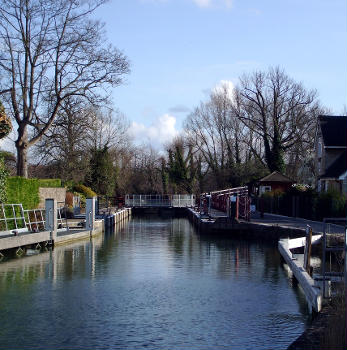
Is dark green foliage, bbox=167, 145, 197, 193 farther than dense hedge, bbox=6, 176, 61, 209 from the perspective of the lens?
Yes

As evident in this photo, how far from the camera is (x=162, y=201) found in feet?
238

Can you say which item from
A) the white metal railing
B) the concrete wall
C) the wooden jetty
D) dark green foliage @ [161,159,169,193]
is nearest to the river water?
the wooden jetty

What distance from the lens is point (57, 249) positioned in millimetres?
27172

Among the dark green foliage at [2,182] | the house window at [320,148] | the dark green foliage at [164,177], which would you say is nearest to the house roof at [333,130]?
the house window at [320,148]

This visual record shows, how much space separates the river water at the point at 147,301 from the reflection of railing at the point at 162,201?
44.8 meters

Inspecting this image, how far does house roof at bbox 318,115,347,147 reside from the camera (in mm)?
49031

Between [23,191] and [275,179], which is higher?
[275,179]

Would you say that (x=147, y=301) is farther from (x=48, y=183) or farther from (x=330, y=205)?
(x=48, y=183)

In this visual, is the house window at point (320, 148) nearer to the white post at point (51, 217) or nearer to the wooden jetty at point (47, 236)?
the wooden jetty at point (47, 236)

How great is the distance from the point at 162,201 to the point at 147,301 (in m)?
57.1

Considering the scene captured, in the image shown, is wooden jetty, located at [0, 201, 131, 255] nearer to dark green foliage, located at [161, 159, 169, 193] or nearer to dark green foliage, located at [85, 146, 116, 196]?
dark green foliage, located at [85, 146, 116, 196]

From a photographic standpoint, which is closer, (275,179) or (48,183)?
(48,183)

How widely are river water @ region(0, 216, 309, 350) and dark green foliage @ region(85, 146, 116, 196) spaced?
35.3 m

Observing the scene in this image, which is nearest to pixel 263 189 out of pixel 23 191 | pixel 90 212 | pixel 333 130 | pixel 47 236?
pixel 333 130
